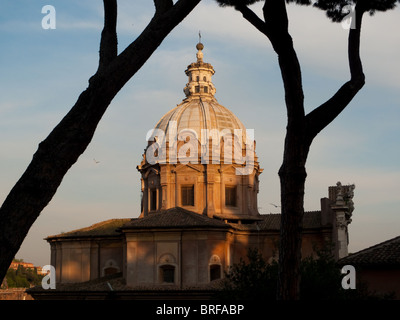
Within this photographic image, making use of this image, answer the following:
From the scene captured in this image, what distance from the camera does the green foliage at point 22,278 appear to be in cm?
9538

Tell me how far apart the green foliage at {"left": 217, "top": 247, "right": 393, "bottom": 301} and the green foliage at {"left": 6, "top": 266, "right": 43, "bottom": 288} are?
7894 centimetres

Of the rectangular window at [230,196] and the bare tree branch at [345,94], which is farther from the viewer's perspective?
the rectangular window at [230,196]

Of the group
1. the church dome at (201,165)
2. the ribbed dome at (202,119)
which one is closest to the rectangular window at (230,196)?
the church dome at (201,165)

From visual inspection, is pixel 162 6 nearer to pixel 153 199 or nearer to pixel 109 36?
pixel 109 36

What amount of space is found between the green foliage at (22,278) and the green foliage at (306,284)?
78.9 m

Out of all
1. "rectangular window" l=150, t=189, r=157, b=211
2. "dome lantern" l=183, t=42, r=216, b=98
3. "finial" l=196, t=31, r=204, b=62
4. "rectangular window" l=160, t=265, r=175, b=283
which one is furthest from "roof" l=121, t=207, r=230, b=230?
"finial" l=196, t=31, r=204, b=62

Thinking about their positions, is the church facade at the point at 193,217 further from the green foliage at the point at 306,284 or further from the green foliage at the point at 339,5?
the green foliage at the point at 339,5

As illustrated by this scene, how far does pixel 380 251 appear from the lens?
21.8m

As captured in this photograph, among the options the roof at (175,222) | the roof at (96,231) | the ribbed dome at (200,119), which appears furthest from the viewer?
the ribbed dome at (200,119)

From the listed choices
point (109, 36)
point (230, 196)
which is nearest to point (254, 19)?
point (109, 36)

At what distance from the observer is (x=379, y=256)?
70.2 ft

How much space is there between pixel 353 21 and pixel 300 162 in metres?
2.66

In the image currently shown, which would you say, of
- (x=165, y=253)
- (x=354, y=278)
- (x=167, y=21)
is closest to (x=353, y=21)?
(x=167, y=21)

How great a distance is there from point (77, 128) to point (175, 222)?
2401 centimetres
